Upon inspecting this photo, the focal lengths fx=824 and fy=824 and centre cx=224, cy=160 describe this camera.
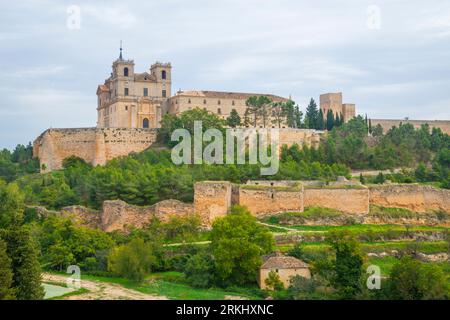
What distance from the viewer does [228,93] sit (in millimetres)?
63406

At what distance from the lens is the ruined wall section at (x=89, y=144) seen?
5156cm

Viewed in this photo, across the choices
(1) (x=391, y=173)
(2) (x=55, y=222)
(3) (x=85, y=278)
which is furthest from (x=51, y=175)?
(1) (x=391, y=173)

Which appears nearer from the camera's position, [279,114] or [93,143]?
[93,143]

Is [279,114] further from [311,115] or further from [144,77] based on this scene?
[144,77]

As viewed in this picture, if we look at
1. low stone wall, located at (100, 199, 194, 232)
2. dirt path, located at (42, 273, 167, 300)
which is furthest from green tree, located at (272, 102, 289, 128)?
dirt path, located at (42, 273, 167, 300)

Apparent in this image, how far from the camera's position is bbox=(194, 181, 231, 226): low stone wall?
35.9m

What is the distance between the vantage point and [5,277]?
2438 centimetres

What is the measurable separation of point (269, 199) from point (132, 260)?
957cm

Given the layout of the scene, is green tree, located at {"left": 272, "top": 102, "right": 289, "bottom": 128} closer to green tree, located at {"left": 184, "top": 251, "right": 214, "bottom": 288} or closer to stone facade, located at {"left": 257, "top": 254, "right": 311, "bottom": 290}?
green tree, located at {"left": 184, "top": 251, "right": 214, "bottom": 288}

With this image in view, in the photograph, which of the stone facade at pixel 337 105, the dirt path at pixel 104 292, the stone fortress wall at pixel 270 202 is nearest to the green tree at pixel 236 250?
the dirt path at pixel 104 292

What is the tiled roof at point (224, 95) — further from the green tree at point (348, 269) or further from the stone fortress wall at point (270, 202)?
the green tree at point (348, 269)

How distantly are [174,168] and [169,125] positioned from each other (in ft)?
35.3

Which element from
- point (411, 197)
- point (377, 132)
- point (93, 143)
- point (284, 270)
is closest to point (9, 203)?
point (284, 270)

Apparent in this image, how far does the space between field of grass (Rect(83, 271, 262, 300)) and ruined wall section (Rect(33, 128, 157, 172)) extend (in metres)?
21.2
